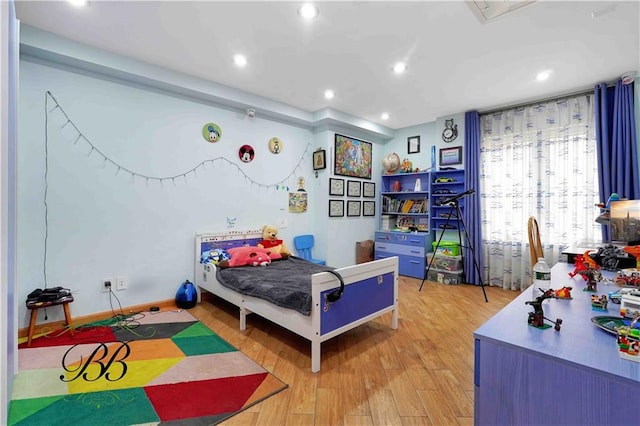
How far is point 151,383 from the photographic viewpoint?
6.19ft

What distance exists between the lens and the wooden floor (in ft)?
5.30

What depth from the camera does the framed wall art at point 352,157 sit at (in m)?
4.71

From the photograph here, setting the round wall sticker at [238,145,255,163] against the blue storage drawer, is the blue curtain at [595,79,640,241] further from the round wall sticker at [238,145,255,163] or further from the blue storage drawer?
the round wall sticker at [238,145,255,163]

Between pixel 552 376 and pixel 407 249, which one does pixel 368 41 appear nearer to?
pixel 552 376

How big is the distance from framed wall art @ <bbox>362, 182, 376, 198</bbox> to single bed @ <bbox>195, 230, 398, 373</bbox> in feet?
8.77

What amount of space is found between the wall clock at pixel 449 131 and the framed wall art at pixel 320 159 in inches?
78.3

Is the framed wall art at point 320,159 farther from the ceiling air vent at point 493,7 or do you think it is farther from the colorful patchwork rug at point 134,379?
the colorful patchwork rug at point 134,379

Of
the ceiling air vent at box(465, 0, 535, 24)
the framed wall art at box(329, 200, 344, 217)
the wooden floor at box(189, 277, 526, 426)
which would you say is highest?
the ceiling air vent at box(465, 0, 535, 24)

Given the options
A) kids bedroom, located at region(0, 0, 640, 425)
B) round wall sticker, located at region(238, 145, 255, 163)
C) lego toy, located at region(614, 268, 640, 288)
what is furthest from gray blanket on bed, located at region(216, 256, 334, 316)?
lego toy, located at region(614, 268, 640, 288)

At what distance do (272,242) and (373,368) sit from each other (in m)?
2.22

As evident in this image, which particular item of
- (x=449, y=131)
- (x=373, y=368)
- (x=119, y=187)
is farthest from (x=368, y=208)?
(x=119, y=187)

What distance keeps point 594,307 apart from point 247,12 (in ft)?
9.16

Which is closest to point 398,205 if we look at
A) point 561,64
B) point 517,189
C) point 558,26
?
point 517,189

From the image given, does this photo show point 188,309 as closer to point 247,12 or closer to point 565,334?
point 247,12
